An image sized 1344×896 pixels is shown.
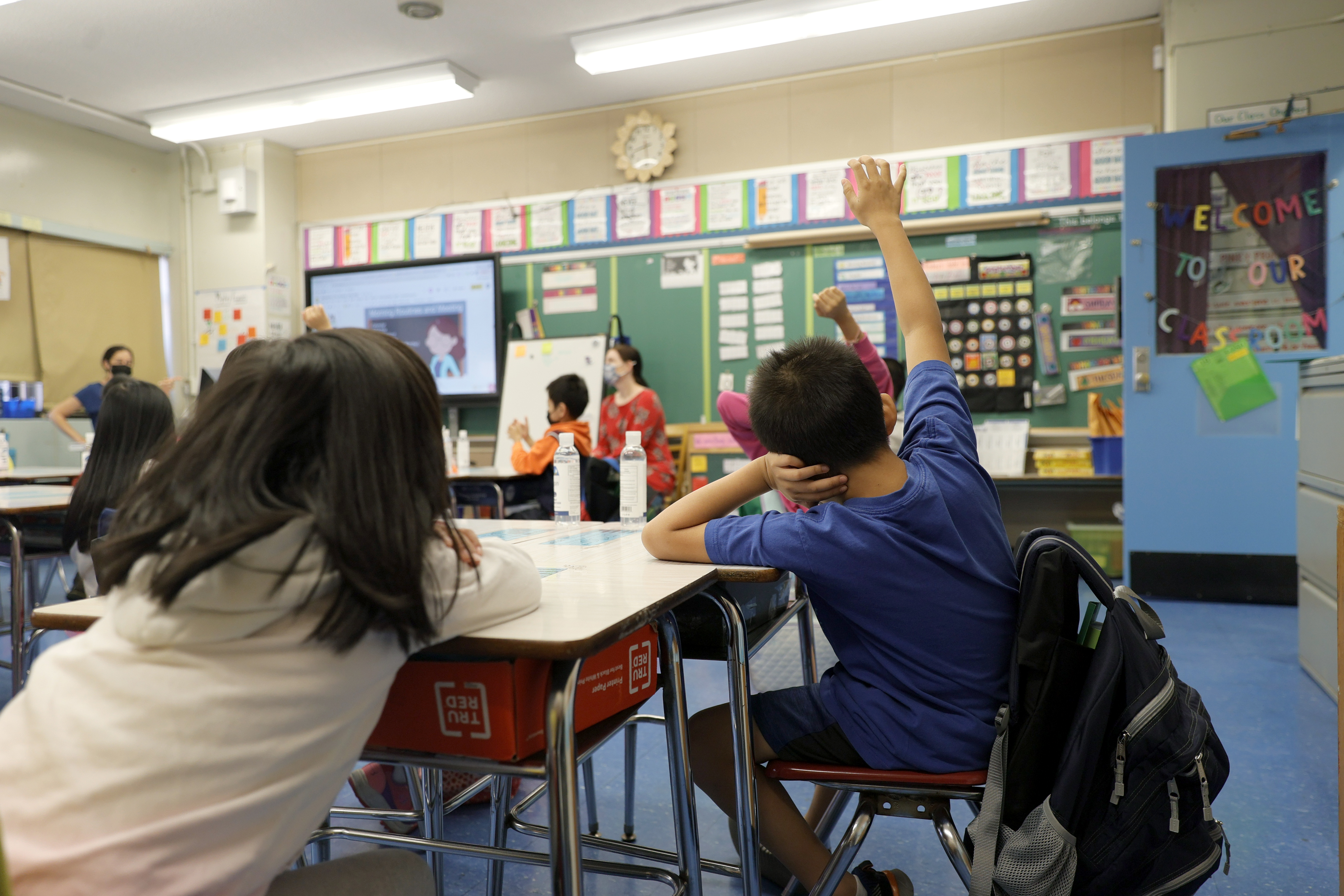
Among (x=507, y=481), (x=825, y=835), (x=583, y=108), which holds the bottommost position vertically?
(x=825, y=835)

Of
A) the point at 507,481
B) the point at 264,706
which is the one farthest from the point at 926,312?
the point at 507,481

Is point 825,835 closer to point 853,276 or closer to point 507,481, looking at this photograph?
point 507,481


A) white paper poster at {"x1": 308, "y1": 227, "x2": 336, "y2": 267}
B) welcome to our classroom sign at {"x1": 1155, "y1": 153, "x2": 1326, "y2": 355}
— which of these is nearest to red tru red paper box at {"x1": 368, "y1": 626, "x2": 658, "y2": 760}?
welcome to our classroom sign at {"x1": 1155, "y1": 153, "x2": 1326, "y2": 355}

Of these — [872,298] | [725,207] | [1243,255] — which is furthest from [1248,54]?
[725,207]

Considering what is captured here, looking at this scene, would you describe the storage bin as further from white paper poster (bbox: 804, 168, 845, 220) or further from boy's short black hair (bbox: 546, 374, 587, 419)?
boy's short black hair (bbox: 546, 374, 587, 419)

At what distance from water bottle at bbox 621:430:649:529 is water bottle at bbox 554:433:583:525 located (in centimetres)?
10

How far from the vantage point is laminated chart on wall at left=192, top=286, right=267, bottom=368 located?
617 centimetres

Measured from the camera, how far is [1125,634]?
103 centimetres

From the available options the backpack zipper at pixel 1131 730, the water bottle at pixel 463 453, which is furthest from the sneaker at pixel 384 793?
the water bottle at pixel 463 453

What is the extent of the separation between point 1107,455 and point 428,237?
4.43m

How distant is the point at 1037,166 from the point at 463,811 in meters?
4.31

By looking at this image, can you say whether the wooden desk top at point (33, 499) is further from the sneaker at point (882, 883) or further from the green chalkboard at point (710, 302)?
the green chalkboard at point (710, 302)

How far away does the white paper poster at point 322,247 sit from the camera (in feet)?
20.6

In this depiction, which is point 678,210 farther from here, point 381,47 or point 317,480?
point 317,480
